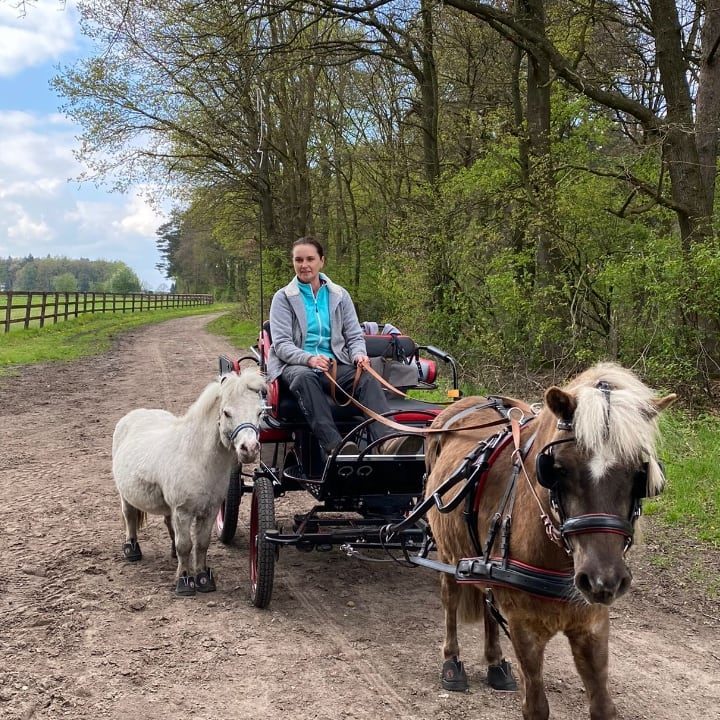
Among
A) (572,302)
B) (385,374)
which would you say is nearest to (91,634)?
(385,374)

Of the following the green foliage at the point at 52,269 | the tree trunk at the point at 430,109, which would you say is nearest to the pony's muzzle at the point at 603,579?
the tree trunk at the point at 430,109

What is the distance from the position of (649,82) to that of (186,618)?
39.1 feet

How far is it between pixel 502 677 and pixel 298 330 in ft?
9.13

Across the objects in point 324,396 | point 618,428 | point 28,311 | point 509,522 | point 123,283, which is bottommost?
point 509,522

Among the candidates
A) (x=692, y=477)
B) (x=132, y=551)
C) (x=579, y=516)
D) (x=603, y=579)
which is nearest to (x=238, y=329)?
(x=132, y=551)

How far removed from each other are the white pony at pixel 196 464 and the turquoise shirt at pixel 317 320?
2.00 ft

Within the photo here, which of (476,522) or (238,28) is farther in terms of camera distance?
(238,28)

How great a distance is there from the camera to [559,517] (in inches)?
94.2

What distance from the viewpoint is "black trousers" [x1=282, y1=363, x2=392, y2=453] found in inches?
184

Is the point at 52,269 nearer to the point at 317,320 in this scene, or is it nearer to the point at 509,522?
the point at 317,320

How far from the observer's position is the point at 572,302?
9648 mm

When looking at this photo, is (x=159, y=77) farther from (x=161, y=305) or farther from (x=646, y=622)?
(x=161, y=305)

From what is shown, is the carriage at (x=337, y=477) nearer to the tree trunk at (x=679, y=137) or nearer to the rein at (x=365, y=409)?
the rein at (x=365, y=409)

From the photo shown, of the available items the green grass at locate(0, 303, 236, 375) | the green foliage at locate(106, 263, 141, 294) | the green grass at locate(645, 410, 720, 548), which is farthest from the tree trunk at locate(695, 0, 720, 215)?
the green foliage at locate(106, 263, 141, 294)
